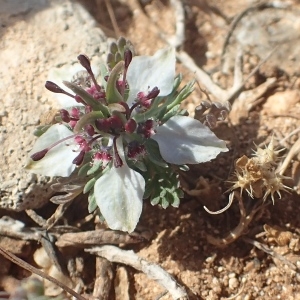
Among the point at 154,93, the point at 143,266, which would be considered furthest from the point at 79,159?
the point at 143,266

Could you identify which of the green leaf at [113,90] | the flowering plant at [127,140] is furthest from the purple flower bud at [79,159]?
the green leaf at [113,90]

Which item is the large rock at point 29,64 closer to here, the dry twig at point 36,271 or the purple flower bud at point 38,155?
the dry twig at point 36,271

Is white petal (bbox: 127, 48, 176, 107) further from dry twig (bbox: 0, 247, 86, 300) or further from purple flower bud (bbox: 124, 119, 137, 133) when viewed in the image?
dry twig (bbox: 0, 247, 86, 300)

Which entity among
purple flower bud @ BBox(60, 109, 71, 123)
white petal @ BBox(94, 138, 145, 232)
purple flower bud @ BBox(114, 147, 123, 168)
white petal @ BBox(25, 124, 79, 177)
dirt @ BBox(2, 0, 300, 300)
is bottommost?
dirt @ BBox(2, 0, 300, 300)

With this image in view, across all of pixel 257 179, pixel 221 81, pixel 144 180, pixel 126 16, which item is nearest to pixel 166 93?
pixel 144 180

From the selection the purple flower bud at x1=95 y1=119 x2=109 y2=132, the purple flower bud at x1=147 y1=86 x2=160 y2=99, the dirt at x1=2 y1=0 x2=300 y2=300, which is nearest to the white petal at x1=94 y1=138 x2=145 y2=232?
the purple flower bud at x1=95 y1=119 x2=109 y2=132

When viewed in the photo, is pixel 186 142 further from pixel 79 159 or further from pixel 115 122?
pixel 79 159
